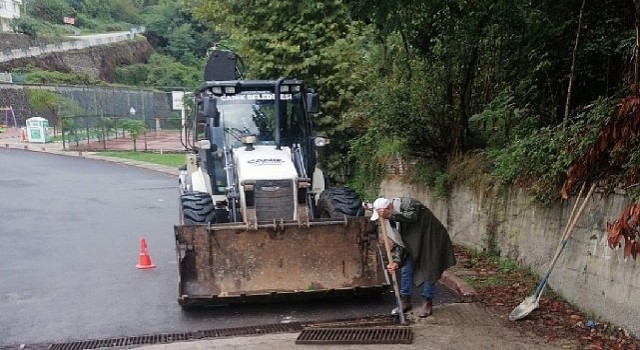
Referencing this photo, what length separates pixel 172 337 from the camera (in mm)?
6223

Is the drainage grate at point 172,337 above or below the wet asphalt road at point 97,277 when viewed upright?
below

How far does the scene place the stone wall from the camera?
18.5 feet

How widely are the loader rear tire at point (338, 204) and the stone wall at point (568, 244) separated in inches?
73.2

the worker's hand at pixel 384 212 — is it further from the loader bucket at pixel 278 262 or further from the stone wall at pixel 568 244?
the stone wall at pixel 568 244

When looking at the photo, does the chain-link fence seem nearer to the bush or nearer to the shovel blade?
the shovel blade

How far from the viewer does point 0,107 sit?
43.5m

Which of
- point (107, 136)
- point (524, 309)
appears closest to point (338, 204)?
point (524, 309)

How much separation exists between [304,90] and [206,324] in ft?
11.9

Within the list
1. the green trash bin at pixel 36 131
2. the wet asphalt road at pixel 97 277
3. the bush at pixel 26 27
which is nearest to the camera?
the wet asphalt road at pixel 97 277

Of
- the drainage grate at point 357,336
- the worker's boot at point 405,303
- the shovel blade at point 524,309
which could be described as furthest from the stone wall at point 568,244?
the drainage grate at point 357,336

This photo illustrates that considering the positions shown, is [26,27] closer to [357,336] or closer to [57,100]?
[57,100]

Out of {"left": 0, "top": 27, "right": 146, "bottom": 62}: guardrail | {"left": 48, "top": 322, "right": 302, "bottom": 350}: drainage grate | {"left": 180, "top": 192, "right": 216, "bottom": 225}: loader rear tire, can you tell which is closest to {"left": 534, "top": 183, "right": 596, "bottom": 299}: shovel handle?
{"left": 48, "top": 322, "right": 302, "bottom": 350}: drainage grate

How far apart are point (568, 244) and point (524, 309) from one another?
86 centimetres

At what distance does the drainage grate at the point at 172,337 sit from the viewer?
19.8 feet
